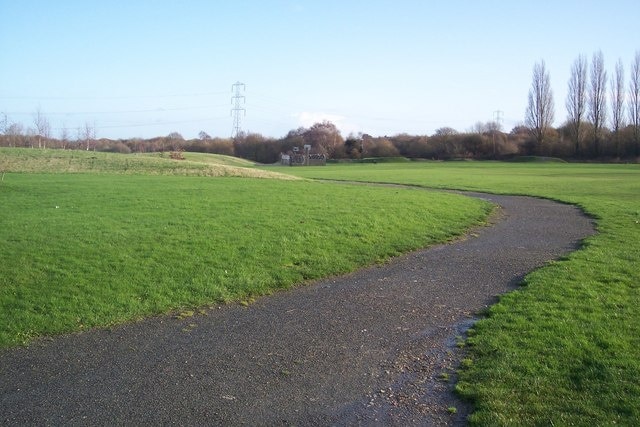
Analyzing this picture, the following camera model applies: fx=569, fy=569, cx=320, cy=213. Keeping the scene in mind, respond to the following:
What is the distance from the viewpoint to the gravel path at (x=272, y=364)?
5.06m

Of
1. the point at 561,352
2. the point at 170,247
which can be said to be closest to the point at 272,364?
the point at 561,352

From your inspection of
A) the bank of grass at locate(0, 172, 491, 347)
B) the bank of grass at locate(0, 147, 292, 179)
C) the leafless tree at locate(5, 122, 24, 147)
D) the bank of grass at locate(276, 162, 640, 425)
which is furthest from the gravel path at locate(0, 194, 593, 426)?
the leafless tree at locate(5, 122, 24, 147)

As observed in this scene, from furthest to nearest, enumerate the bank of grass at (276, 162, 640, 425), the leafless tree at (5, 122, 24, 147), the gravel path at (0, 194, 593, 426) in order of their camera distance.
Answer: the leafless tree at (5, 122, 24, 147), the gravel path at (0, 194, 593, 426), the bank of grass at (276, 162, 640, 425)

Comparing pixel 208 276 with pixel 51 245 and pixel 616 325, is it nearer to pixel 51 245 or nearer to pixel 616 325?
pixel 51 245

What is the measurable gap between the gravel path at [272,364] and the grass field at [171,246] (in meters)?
0.63

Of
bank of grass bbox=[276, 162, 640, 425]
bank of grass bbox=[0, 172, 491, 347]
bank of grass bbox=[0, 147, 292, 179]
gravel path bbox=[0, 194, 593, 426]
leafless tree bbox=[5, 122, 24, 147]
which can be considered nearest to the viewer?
bank of grass bbox=[276, 162, 640, 425]

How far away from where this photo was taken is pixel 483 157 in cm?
10775

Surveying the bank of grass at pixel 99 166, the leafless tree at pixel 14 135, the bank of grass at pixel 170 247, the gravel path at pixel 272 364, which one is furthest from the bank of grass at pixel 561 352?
the leafless tree at pixel 14 135

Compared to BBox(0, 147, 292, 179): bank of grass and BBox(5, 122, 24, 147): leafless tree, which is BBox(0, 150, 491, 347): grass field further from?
BBox(5, 122, 24, 147): leafless tree

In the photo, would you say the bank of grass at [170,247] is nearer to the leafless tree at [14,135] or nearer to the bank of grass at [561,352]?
the bank of grass at [561,352]

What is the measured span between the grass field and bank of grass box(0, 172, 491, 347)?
0.08ft

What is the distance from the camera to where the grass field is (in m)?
8.29

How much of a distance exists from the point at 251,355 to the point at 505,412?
2.90m

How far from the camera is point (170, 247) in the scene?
11656mm
